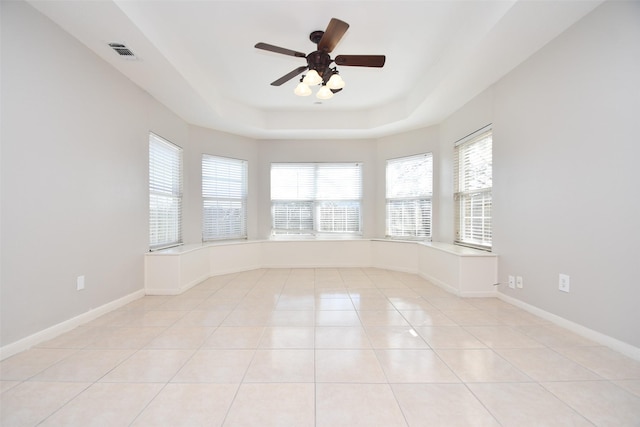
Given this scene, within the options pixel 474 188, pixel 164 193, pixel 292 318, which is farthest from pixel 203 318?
pixel 474 188

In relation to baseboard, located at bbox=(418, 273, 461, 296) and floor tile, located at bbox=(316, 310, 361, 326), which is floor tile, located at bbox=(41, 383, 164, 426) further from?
baseboard, located at bbox=(418, 273, 461, 296)

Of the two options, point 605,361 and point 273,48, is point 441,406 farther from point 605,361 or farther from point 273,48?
point 273,48

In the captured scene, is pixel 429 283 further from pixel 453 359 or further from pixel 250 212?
pixel 250 212

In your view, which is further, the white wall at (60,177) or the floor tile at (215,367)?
the white wall at (60,177)

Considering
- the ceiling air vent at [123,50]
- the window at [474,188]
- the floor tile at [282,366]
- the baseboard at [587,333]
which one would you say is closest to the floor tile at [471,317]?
the baseboard at [587,333]

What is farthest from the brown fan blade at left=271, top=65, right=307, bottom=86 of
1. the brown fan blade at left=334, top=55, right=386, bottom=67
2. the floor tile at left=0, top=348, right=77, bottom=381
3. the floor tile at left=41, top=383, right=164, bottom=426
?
the floor tile at left=0, top=348, right=77, bottom=381

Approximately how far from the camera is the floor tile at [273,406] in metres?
1.36

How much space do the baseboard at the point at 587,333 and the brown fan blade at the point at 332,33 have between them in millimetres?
3053

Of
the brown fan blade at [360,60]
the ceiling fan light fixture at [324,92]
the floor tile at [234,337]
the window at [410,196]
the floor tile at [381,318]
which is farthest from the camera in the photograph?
the window at [410,196]

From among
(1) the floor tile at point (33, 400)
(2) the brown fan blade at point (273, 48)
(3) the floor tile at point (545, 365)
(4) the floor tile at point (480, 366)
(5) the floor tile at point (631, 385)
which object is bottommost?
(1) the floor tile at point (33, 400)

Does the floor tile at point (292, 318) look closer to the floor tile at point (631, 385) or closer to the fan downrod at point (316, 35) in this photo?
the floor tile at point (631, 385)

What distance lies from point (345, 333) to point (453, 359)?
0.83 m

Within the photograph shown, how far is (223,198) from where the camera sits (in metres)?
5.08

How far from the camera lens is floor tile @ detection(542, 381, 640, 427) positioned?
4.48 feet
